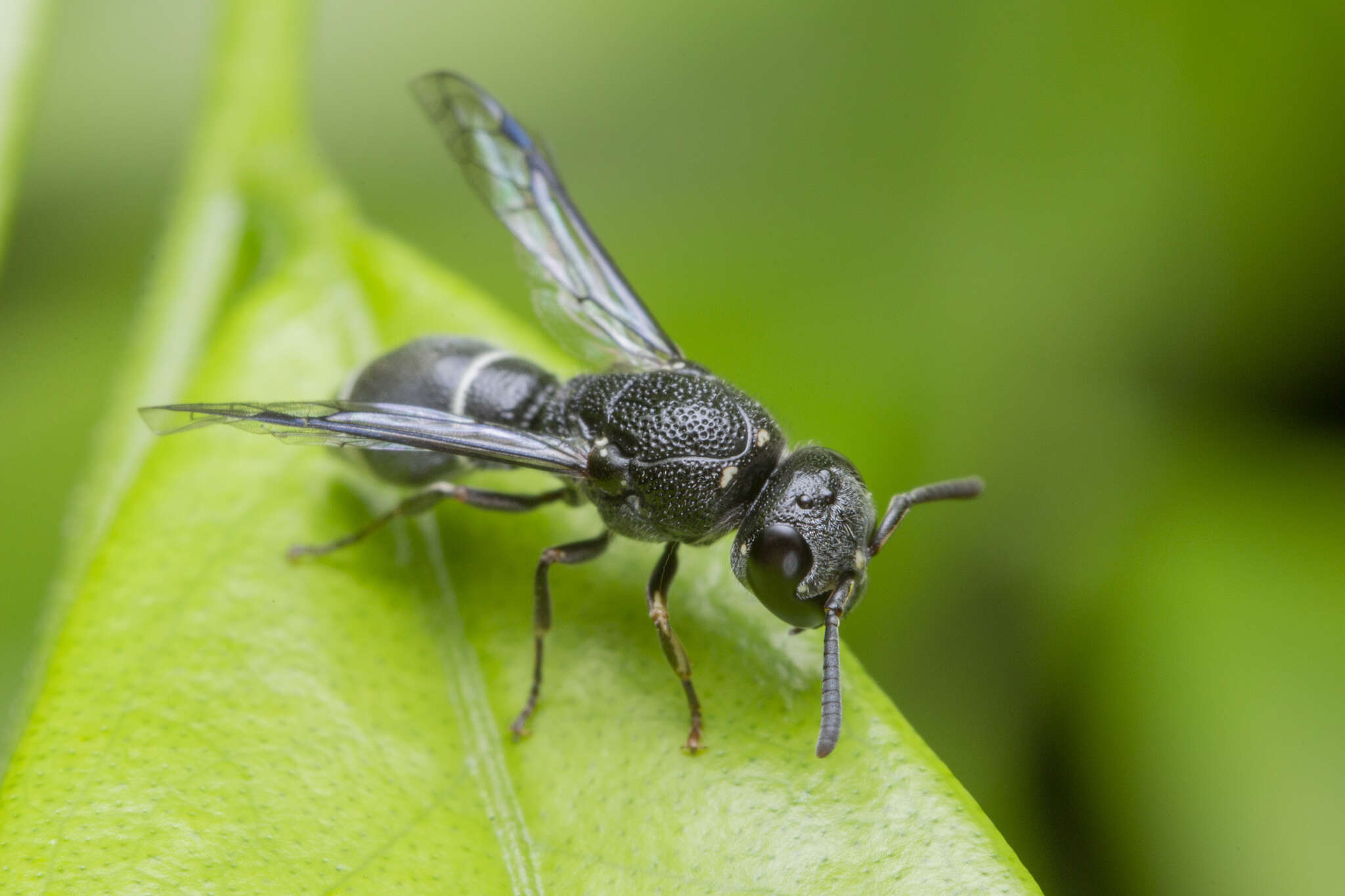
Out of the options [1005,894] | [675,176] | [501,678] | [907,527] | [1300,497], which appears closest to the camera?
[1005,894]

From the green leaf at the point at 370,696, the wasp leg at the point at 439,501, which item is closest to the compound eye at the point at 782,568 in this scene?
the green leaf at the point at 370,696

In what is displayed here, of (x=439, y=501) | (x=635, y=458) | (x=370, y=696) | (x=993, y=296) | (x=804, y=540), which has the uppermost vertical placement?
(x=993, y=296)

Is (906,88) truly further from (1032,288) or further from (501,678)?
(501,678)

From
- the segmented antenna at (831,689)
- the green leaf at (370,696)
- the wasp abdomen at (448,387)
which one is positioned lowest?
the green leaf at (370,696)

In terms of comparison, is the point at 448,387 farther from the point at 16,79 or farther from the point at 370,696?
the point at 16,79

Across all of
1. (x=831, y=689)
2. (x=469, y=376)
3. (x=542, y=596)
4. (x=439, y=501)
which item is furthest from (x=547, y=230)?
(x=831, y=689)

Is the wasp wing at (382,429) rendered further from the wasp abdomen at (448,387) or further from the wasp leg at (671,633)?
the wasp leg at (671,633)

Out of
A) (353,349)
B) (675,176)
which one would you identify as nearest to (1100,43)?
(675,176)
